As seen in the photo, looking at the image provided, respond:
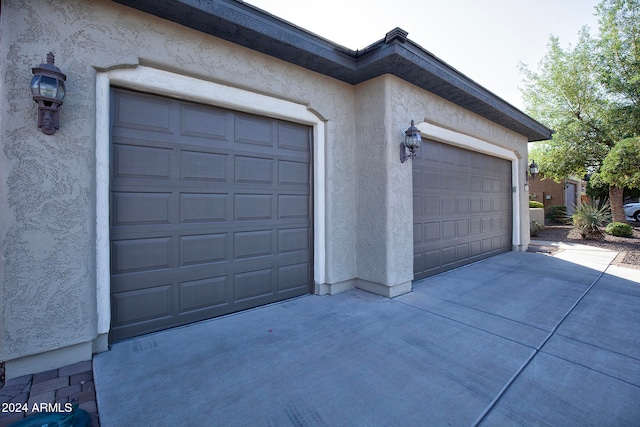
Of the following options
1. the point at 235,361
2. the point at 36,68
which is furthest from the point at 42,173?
the point at 235,361

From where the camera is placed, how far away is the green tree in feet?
32.7

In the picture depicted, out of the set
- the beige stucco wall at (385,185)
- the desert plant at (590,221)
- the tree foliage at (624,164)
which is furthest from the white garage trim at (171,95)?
the desert plant at (590,221)

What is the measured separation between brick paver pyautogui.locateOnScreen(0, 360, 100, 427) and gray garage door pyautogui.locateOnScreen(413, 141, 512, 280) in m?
4.59

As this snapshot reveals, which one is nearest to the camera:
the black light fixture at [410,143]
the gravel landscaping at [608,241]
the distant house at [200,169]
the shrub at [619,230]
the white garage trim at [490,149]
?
the distant house at [200,169]

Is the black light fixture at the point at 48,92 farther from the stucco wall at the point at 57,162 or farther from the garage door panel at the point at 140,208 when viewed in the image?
the garage door panel at the point at 140,208

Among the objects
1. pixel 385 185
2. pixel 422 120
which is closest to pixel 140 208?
pixel 385 185

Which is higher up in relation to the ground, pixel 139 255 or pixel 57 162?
pixel 57 162

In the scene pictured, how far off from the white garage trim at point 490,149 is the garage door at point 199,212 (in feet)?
7.99

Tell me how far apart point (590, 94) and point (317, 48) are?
12739mm

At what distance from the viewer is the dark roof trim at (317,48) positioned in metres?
2.98

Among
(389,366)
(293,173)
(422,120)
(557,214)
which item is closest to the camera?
(389,366)

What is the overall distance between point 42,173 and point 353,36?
445 cm

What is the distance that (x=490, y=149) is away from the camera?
7.00m

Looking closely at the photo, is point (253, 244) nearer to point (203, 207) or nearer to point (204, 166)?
point (203, 207)
